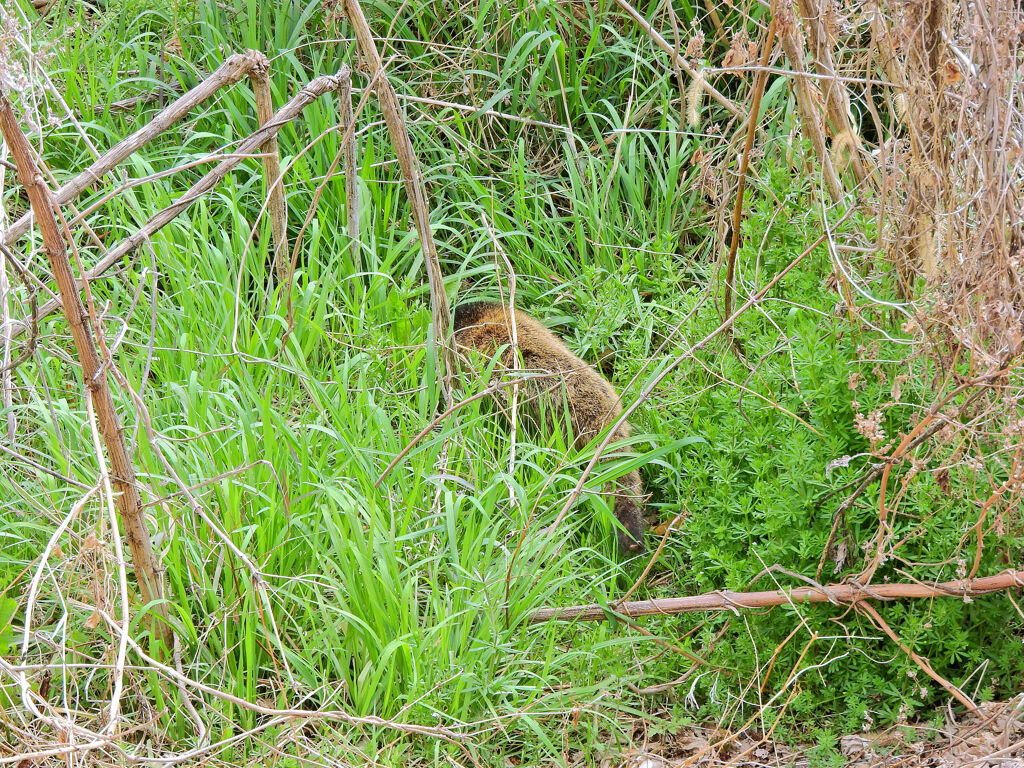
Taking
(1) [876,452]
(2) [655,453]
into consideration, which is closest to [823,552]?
(1) [876,452]

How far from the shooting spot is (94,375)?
2.37 meters

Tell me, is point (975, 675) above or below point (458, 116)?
below

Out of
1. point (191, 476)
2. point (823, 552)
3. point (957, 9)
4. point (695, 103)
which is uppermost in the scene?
point (957, 9)

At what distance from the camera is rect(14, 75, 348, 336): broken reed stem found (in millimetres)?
2980

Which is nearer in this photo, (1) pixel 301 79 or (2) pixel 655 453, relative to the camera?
(2) pixel 655 453

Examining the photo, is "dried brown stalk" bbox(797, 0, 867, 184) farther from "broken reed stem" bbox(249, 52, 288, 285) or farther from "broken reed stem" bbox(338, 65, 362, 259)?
"broken reed stem" bbox(249, 52, 288, 285)

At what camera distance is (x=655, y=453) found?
341 cm

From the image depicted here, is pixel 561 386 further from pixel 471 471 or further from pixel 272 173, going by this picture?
pixel 272 173

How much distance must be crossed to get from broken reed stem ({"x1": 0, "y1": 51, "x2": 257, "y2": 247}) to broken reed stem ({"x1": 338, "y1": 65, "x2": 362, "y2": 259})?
1.94ft

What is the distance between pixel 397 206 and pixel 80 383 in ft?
5.82

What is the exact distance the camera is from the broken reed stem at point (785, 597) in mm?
2639

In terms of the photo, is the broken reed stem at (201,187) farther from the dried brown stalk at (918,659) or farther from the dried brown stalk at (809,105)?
the dried brown stalk at (918,659)

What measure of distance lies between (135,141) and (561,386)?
1726mm

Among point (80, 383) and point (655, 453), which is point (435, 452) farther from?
point (80, 383)
